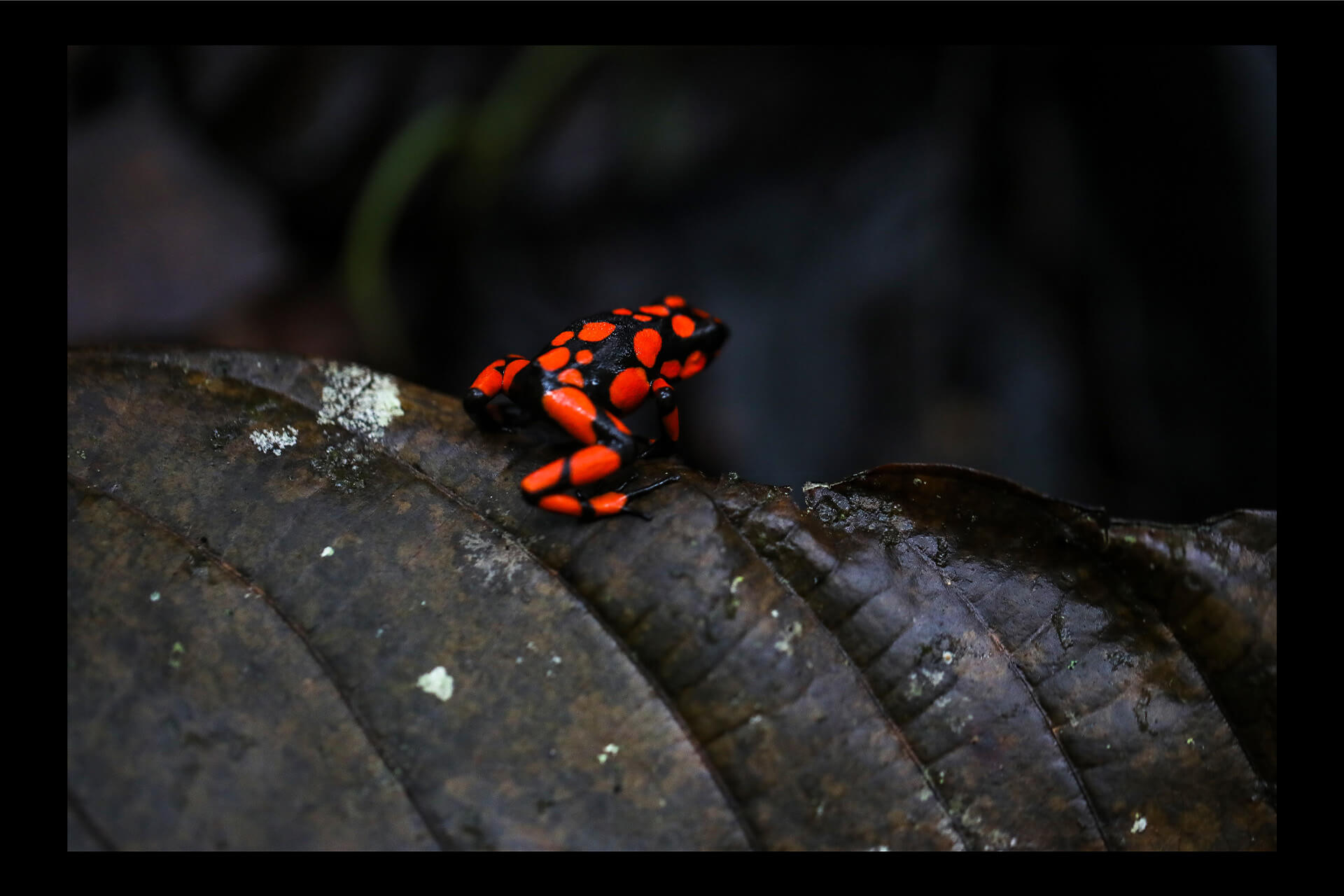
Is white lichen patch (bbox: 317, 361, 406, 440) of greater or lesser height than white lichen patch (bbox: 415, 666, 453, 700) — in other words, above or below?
above

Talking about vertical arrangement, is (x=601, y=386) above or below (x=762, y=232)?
below

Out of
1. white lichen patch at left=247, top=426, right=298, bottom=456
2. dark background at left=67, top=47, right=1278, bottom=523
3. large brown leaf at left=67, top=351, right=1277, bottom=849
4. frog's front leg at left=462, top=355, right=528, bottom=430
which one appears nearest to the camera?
large brown leaf at left=67, top=351, right=1277, bottom=849

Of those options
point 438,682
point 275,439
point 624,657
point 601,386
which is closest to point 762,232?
point 601,386

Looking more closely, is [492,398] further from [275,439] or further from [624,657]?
[624,657]

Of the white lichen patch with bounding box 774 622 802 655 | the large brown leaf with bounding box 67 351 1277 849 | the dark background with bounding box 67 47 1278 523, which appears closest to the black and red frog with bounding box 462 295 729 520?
the large brown leaf with bounding box 67 351 1277 849

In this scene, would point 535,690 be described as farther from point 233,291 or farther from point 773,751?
point 233,291

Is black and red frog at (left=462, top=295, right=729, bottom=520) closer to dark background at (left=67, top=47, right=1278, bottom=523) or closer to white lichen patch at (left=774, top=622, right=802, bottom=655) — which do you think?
white lichen patch at (left=774, top=622, right=802, bottom=655)

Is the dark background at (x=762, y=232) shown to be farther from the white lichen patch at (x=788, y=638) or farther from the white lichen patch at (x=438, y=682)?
the white lichen patch at (x=438, y=682)

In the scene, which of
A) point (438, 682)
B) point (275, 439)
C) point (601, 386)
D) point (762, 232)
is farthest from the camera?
point (762, 232)
